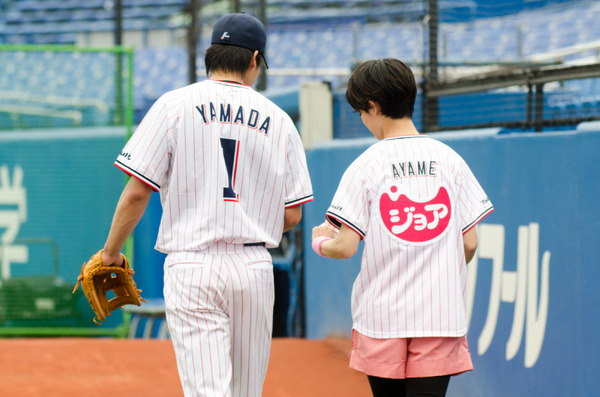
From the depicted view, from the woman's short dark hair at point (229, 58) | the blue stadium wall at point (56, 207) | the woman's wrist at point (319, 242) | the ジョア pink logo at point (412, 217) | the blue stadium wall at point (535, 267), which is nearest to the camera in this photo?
the ジョア pink logo at point (412, 217)

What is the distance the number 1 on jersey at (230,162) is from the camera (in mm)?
2506

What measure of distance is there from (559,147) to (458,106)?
6.02ft

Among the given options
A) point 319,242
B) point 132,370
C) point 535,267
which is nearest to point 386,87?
point 319,242

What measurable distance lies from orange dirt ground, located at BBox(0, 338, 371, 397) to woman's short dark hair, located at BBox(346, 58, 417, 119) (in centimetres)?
259

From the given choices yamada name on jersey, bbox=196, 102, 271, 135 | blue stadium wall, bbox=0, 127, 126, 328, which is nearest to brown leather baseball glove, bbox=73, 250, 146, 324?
yamada name on jersey, bbox=196, 102, 271, 135

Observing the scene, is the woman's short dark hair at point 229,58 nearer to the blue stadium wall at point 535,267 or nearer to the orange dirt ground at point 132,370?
the blue stadium wall at point 535,267

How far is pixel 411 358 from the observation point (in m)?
2.26

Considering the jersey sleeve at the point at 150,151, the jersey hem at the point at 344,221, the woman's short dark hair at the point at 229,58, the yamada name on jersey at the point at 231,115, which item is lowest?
the jersey hem at the point at 344,221

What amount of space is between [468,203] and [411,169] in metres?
0.22

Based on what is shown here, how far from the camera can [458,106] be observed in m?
5.07

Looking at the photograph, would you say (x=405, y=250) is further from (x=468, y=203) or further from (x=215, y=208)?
(x=215, y=208)

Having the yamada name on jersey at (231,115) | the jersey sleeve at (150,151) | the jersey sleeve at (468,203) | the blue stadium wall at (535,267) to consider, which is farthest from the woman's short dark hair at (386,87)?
the blue stadium wall at (535,267)

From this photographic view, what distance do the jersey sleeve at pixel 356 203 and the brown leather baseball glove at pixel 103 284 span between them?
861 millimetres

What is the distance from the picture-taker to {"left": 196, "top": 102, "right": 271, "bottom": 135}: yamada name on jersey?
2.50 m
